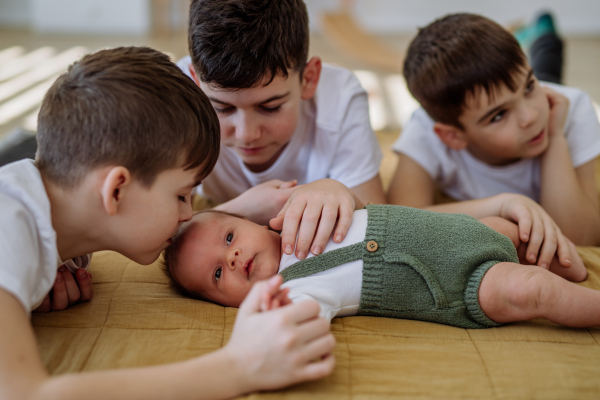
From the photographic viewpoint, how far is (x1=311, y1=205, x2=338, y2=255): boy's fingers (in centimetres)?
92

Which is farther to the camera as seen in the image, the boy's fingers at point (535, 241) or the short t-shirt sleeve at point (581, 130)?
the short t-shirt sleeve at point (581, 130)

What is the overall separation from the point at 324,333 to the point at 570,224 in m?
0.91

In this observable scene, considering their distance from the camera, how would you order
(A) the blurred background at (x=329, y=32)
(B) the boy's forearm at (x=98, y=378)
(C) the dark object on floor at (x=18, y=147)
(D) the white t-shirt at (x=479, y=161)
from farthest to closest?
(A) the blurred background at (x=329, y=32), (C) the dark object on floor at (x=18, y=147), (D) the white t-shirt at (x=479, y=161), (B) the boy's forearm at (x=98, y=378)

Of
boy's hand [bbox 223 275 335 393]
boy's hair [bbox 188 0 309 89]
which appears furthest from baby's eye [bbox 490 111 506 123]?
boy's hand [bbox 223 275 335 393]

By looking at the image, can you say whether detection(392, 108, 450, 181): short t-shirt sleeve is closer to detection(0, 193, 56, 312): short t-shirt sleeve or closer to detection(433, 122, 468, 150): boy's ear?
detection(433, 122, 468, 150): boy's ear

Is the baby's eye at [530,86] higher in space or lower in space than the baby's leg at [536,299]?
higher

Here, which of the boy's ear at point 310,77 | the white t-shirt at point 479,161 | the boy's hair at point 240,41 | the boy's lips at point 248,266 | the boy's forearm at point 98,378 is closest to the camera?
the boy's forearm at point 98,378

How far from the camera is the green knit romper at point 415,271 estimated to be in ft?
2.97

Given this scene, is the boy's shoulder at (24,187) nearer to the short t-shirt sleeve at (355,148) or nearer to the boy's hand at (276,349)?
the boy's hand at (276,349)

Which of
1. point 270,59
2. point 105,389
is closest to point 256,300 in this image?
point 105,389

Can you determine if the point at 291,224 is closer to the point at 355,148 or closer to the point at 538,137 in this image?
the point at 355,148

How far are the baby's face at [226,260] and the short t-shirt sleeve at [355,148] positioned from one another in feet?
1.40

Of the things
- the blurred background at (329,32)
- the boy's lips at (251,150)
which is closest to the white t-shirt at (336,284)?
the boy's lips at (251,150)

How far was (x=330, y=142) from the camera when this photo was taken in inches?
54.7
